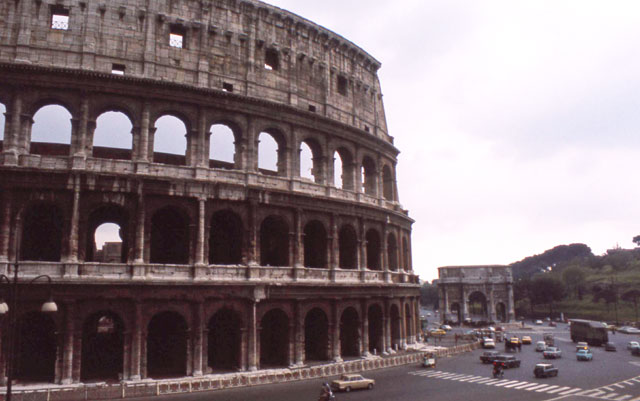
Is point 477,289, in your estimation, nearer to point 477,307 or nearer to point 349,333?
point 477,307

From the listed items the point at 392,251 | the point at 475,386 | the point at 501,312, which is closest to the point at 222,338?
the point at 475,386

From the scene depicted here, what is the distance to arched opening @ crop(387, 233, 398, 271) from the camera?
38.0 meters

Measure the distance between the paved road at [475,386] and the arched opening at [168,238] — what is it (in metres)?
8.85

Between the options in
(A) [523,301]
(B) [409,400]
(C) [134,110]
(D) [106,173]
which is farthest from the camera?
(A) [523,301]

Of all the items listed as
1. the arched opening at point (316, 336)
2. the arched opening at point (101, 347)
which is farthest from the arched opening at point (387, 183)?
the arched opening at point (101, 347)

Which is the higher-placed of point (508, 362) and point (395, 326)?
point (395, 326)

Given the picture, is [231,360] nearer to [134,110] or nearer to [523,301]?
[134,110]

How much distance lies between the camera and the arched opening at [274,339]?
2812cm

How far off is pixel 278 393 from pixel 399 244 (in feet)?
62.4

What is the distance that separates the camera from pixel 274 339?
95.9 feet

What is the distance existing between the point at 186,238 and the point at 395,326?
705 inches

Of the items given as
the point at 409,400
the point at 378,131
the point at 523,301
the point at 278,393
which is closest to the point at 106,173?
the point at 278,393

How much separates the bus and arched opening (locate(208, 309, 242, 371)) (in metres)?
38.3

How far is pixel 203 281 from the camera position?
2488cm
